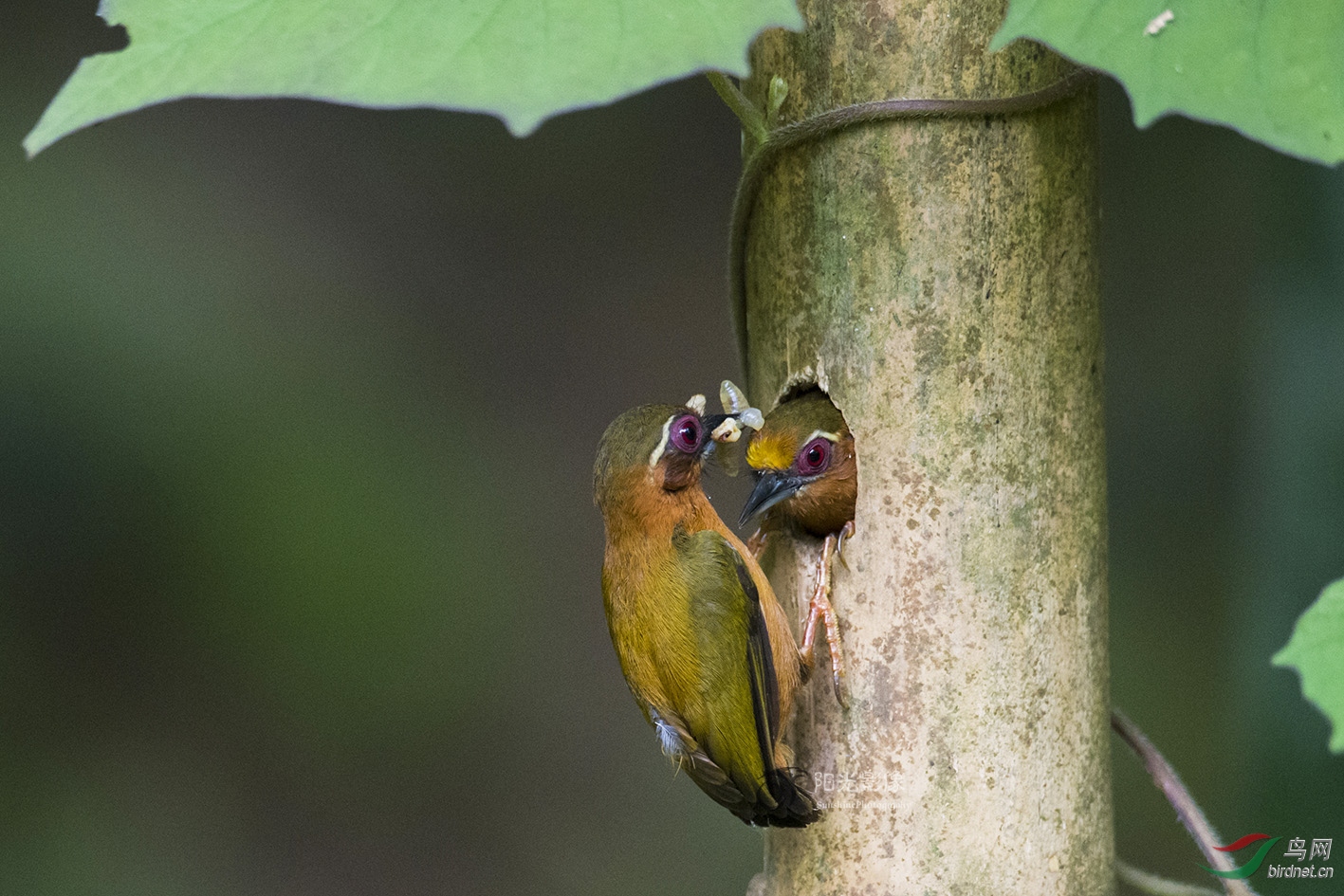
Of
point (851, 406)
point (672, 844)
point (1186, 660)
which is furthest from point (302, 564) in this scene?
point (1186, 660)

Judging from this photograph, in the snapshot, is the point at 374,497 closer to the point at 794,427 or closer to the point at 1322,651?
the point at 794,427

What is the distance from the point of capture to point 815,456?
264 cm

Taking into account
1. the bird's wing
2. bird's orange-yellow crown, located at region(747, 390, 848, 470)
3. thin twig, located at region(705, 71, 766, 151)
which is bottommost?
the bird's wing

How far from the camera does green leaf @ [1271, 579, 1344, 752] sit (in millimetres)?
1304

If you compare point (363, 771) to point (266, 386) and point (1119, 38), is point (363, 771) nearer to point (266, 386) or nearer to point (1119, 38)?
point (266, 386)

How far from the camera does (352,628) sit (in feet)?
16.3

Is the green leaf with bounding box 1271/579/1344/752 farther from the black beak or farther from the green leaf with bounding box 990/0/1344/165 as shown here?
the black beak

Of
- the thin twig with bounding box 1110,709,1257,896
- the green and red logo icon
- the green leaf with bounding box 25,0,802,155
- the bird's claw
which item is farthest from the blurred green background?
the green leaf with bounding box 25,0,802,155

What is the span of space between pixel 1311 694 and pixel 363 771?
4.50 metres

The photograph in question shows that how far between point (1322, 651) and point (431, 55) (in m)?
1.20

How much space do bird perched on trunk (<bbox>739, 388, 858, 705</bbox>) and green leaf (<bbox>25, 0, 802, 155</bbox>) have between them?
4.05 ft

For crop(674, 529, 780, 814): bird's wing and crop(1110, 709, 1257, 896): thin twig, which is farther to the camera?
crop(674, 529, 780, 814): bird's wing

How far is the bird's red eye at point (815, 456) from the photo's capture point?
8.62 ft

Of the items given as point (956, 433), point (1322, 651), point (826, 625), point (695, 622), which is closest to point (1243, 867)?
point (826, 625)
